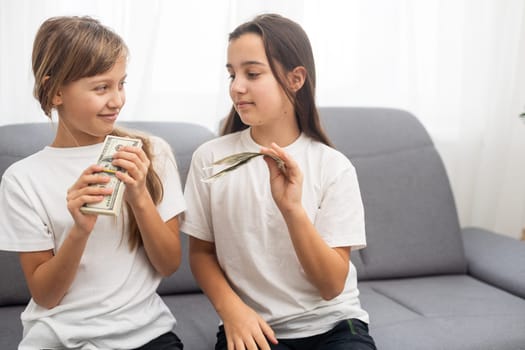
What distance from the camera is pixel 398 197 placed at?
7.47ft

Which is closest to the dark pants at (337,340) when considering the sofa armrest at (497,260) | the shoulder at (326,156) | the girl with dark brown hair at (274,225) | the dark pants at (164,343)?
the girl with dark brown hair at (274,225)

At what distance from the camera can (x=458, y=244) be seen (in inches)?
90.2

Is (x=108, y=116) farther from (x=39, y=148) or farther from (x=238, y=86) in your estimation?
(x=39, y=148)

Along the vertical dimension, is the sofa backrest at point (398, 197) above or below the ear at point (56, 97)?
below

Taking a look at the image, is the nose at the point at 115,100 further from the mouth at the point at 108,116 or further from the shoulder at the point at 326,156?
the shoulder at the point at 326,156

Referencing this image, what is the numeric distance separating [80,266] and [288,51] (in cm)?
65

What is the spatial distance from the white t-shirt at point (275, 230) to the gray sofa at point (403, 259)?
227mm

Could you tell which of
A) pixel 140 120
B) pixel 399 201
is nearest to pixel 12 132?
pixel 140 120

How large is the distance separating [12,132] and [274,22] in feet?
3.05

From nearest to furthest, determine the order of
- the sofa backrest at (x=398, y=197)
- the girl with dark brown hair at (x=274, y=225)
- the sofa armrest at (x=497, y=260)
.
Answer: the girl with dark brown hair at (x=274, y=225), the sofa armrest at (x=497, y=260), the sofa backrest at (x=398, y=197)

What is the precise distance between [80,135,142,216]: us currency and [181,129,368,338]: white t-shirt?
293 mm

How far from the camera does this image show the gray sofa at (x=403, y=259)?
1758mm

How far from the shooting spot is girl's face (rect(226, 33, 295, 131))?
4.85ft

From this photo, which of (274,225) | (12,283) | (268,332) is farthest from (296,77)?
(12,283)
